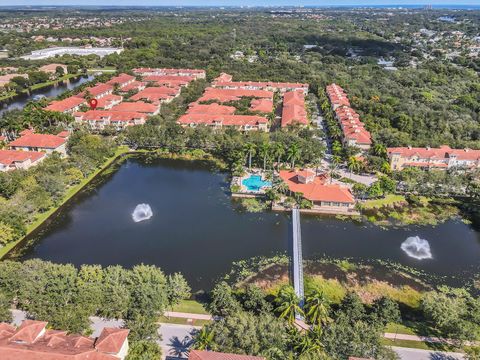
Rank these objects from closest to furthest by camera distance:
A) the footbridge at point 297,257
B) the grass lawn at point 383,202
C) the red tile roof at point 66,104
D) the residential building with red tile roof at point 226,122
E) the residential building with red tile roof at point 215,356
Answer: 1. the residential building with red tile roof at point 215,356
2. the footbridge at point 297,257
3. the grass lawn at point 383,202
4. the residential building with red tile roof at point 226,122
5. the red tile roof at point 66,104

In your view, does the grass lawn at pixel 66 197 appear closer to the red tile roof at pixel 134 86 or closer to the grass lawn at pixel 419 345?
the red tile roof at pixel 134 86

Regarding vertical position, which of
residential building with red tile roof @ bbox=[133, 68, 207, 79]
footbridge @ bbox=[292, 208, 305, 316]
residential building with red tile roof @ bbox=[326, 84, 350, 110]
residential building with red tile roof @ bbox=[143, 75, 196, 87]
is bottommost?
footbridge @ bbox=[292, 208, 305, 316]

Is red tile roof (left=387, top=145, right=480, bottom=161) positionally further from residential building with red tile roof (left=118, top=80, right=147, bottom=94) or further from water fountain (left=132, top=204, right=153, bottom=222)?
residential building with red tile roof (left=118, top=80, right=147, bottom=94)

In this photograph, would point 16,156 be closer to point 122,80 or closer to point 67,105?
point 67,105

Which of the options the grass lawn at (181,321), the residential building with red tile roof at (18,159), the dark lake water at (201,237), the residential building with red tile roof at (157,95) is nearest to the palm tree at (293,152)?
the dark lake water at (201,237)

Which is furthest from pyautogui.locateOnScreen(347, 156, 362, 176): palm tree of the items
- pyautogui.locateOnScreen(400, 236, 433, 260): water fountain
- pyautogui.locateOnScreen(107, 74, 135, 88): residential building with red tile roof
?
pyautogui.locateOnScreen(107, 74, 135, 88): residential building with red tile roof
